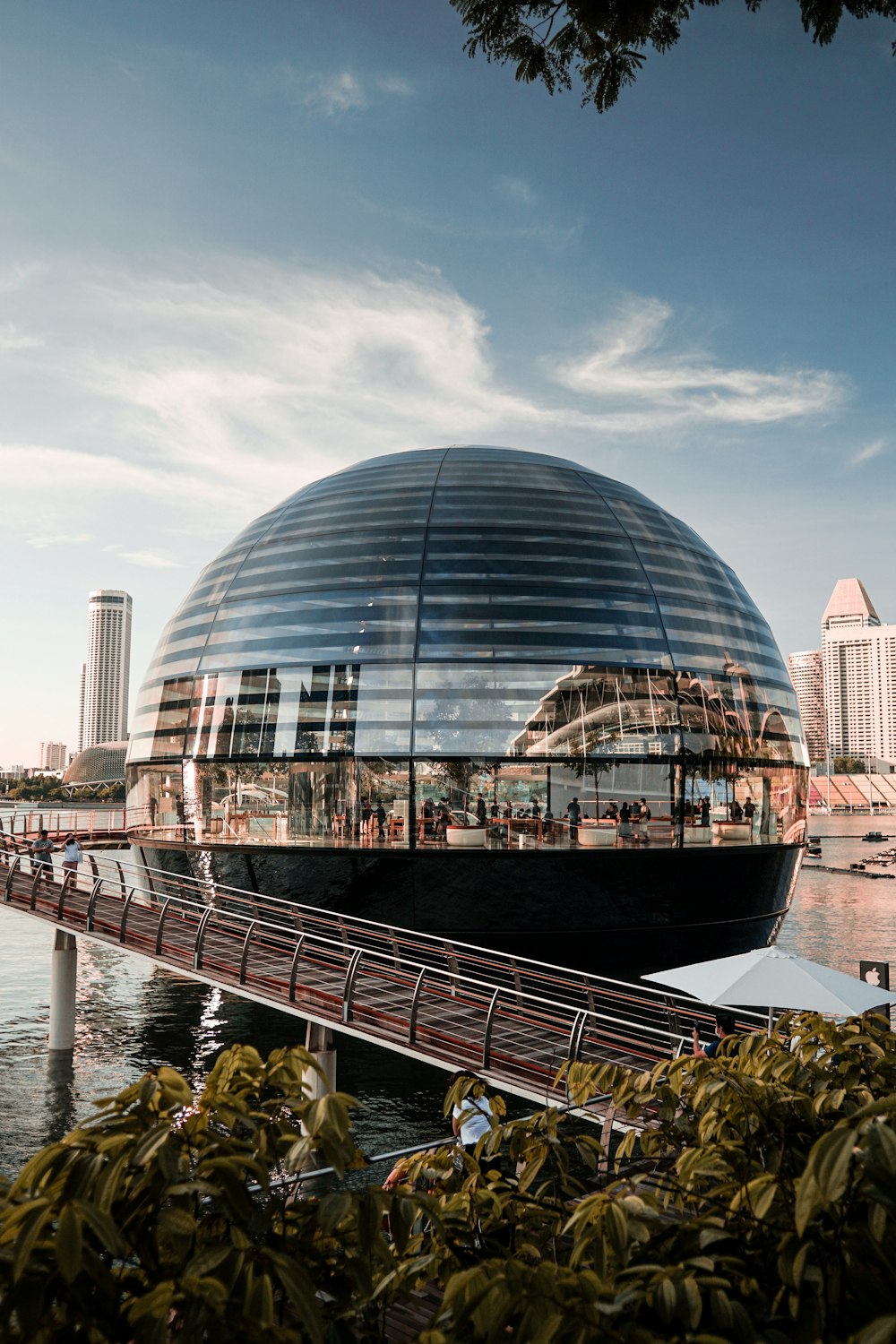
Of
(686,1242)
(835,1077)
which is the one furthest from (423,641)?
(686,1242)

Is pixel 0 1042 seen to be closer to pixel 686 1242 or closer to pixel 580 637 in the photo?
pixel 580 637

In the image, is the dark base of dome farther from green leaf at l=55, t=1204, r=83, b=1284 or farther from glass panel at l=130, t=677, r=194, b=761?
green leaf at l=55, t=1204, r=83, b=1284

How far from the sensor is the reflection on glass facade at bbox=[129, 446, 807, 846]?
19297 mm

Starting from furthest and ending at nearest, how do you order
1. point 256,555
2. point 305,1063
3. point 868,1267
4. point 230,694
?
point 256,555 < point 230,694 < point 305,1063 < point 868,1267

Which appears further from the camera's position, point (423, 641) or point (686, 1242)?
point (423, 641)

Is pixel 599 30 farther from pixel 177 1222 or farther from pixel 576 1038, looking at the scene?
pixel 576 1038

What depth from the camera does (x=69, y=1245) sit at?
6.88 ft

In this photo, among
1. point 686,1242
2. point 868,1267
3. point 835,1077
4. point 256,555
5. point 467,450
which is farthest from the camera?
point 467,450

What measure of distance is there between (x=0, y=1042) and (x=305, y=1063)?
21953mm

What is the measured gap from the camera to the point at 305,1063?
3398mm

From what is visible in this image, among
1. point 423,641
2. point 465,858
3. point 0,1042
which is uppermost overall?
point 423,641

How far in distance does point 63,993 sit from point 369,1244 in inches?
844

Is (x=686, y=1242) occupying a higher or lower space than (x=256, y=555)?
lower

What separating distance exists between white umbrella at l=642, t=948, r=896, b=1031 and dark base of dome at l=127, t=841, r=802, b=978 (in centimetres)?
484
